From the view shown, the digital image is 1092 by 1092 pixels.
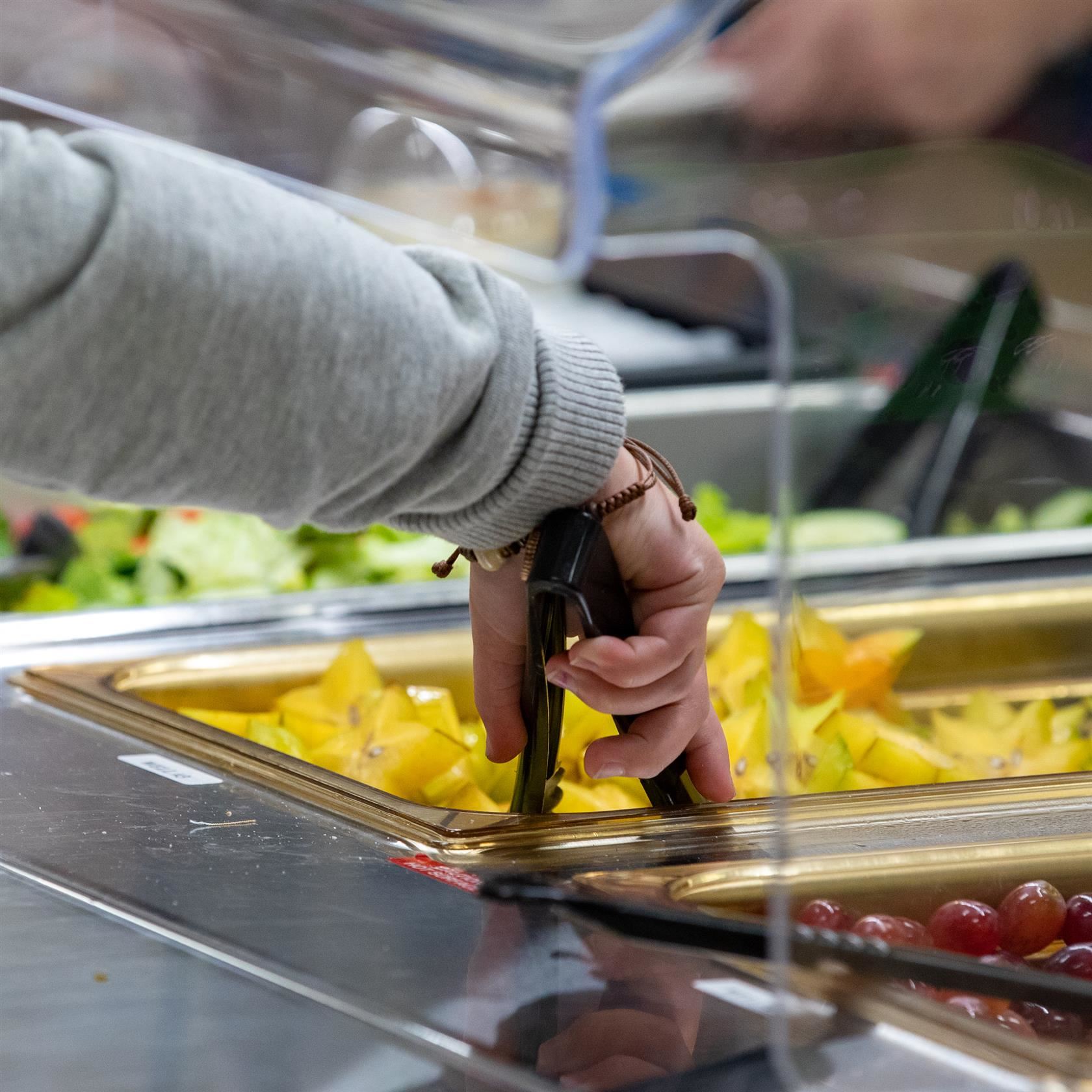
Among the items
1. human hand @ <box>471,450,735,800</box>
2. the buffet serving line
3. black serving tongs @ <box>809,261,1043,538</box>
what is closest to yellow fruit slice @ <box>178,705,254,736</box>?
the buffet serving line

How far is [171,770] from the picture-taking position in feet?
3.30

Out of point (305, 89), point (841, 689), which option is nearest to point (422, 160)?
point (305, 89)

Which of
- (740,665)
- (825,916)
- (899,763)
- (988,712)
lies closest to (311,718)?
(740,665)

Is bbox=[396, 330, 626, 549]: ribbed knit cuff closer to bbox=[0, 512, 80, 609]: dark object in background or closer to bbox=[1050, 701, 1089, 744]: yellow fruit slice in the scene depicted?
bbox=[1050, 701, 1089, 744]: yellow fruit slice

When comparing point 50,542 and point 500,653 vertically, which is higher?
point 50,542

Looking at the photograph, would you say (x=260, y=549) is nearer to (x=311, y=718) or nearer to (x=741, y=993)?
(x=311, y=718)

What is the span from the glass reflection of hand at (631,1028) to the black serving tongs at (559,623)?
238 mm

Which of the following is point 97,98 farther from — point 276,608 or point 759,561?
point 759,561

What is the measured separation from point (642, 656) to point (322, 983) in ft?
0.95

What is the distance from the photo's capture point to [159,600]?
1815 mm

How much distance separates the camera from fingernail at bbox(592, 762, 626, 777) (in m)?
0.85

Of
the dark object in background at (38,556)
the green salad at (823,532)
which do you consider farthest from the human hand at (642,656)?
the dark object in background at (38,556)

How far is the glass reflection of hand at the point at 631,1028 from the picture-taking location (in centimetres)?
55

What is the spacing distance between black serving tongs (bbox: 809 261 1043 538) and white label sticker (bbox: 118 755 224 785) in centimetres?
103
